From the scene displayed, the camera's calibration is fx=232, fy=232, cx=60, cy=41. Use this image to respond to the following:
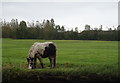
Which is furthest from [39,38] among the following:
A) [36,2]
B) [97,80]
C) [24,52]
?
[97,80]

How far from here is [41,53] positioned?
2990 mm

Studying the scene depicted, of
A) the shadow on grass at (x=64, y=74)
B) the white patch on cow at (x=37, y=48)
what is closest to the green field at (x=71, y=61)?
the shadow on grass at (x=64, y=74)

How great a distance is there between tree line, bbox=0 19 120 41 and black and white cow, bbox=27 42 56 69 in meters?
0.20

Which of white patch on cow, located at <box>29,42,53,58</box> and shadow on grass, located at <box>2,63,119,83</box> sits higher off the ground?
white patch on cow, located at <box>29,42,53,58</box>

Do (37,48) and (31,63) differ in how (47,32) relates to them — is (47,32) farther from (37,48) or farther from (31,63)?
(31,63)

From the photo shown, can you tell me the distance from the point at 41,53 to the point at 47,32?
39 centimetres

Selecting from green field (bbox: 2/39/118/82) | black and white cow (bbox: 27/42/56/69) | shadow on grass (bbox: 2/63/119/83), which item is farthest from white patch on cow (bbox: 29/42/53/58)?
shadow on grass (bbox: 2/63/119/83)

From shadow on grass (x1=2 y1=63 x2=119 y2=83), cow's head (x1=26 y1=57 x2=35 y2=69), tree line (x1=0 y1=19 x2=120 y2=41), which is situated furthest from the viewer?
tree line (x1=0 y1=19 x2=120 y2=41)

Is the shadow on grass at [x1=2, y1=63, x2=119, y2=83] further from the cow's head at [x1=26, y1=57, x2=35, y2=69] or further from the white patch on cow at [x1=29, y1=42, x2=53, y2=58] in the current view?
the white patch on cow at [x1=29, y1=42, x2=53, y2=58]

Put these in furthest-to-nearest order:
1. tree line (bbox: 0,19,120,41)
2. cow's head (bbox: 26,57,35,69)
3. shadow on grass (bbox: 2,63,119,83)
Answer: tree line (bbox: 0,19,120,41)
cow's head (bbox: 26,57,35,69)
shadow on grass (bbox: 2,63,119,83)

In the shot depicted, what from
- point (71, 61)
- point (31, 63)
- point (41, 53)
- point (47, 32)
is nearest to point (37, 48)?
point (41, 53)

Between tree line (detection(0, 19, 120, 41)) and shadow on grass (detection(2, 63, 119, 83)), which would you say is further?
tree line (detection(0, 19, 120, 41))

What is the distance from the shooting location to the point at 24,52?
3.11 metres

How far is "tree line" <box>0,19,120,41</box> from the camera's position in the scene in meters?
3.21
